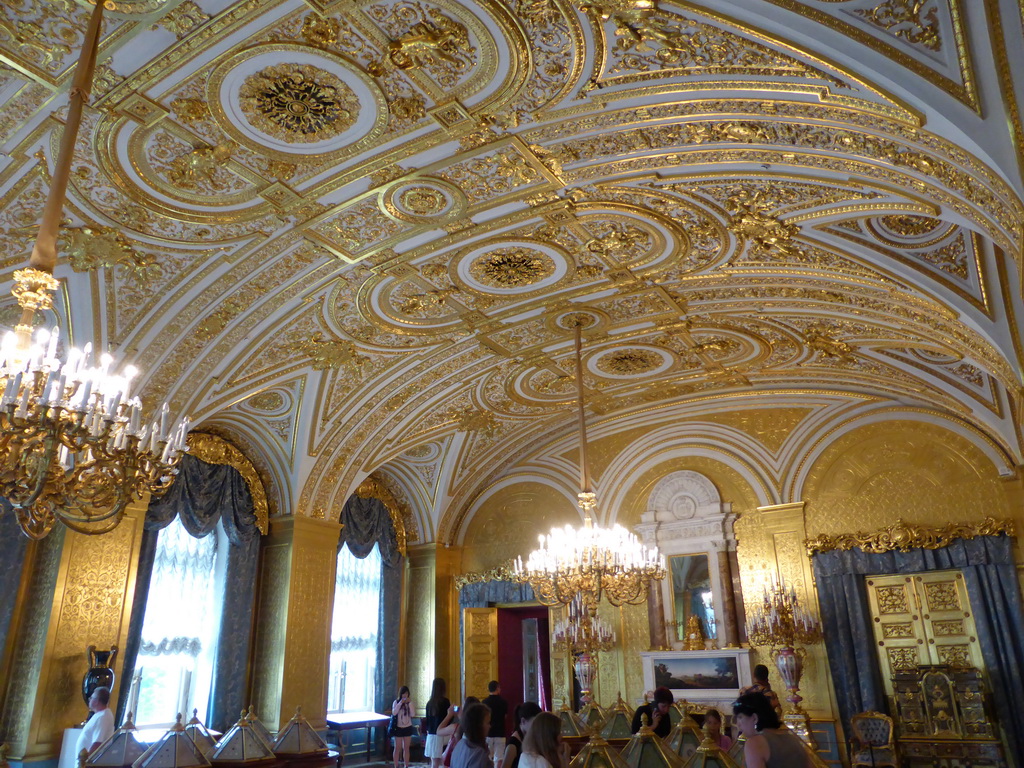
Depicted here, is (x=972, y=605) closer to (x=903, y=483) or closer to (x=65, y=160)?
(x=903, y=483)

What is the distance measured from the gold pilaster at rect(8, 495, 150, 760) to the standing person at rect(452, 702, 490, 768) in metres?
5.07

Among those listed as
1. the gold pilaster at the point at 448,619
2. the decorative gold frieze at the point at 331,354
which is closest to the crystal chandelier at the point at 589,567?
the decorative gold frieze at the point at 331,354

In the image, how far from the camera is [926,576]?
10.1 meters

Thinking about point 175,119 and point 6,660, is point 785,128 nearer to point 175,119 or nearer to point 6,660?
point 175,119

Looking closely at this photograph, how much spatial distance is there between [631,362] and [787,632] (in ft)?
14.0

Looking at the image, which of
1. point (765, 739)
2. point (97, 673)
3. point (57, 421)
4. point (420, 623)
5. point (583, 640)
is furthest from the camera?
point (420, 623)

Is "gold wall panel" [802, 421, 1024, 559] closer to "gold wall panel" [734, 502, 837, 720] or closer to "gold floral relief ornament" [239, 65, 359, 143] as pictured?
"gold wall panel" [734, 502, 837, 720]

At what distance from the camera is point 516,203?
6.52 meters

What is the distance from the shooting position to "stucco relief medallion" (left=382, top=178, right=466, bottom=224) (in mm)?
6172

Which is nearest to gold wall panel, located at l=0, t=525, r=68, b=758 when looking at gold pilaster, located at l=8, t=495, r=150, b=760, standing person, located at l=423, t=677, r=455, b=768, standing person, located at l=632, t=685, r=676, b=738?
gold pilaster, located at l=8, t=495, r=150, b=760

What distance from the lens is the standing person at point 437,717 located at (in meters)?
8.18

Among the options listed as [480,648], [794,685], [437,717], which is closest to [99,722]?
[437,717]

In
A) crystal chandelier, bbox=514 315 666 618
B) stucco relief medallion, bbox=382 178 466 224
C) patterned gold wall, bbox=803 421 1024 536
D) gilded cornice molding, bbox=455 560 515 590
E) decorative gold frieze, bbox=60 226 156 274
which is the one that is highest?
stucco relief medallion, bbox=382 178 466 224

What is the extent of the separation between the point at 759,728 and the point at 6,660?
7.44 m
